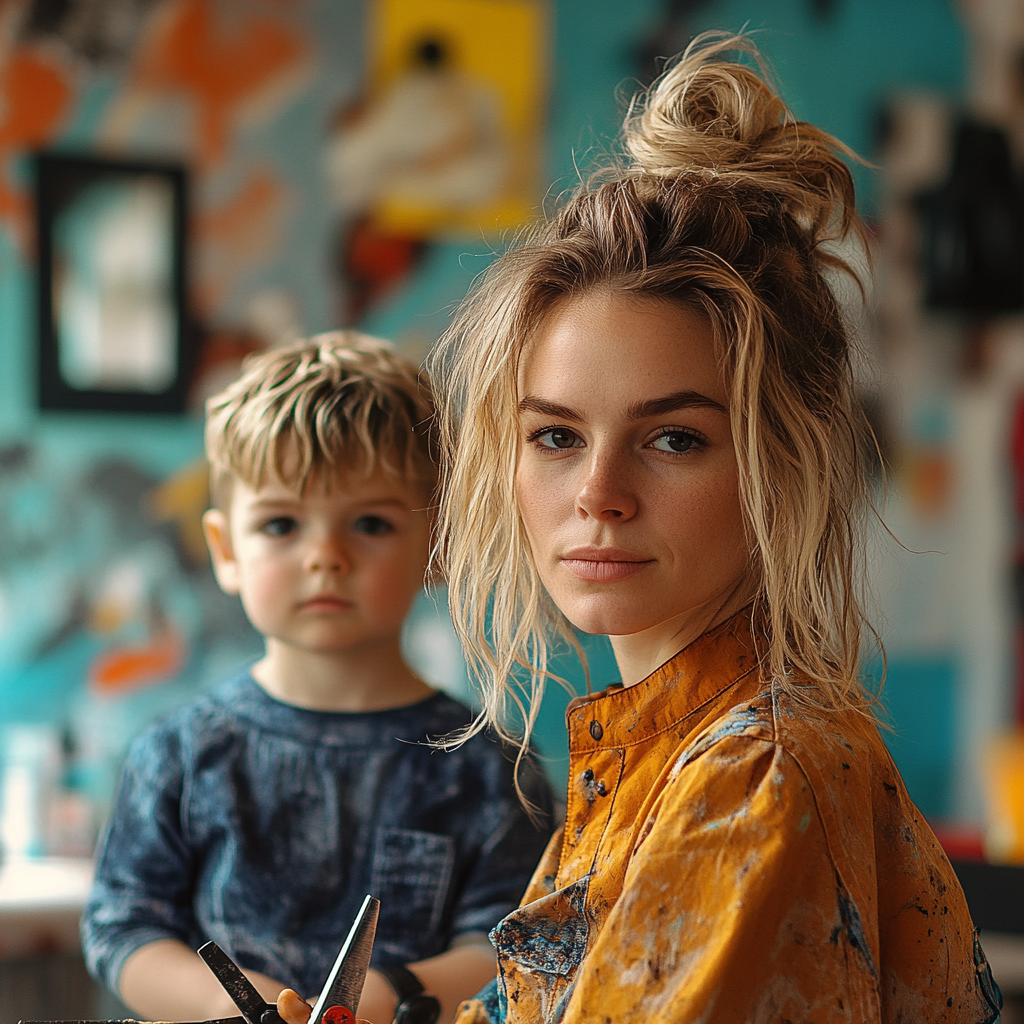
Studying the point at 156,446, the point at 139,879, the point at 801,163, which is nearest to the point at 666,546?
the point at 801,163

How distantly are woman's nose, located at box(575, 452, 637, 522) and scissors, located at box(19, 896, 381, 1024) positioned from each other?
0.32 meters

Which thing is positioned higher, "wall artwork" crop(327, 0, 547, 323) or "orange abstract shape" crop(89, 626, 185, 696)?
"wall artwork" crop(327, 0, 547, 323)

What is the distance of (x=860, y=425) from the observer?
83 cm

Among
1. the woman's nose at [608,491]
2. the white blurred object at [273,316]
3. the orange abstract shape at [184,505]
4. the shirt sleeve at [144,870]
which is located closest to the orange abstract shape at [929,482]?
the white blurred object at [273,316]

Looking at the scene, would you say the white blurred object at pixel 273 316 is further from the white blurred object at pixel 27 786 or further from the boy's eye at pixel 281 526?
the boy's eye at pixel 281 526

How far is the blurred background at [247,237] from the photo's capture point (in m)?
2.48

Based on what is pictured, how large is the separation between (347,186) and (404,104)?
9.2 inches

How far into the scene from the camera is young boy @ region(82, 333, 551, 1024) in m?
1.04

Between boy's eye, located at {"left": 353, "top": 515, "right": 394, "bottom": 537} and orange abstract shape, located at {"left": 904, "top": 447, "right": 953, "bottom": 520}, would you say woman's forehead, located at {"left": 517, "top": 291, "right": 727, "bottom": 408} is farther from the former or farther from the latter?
orange abstract shape, located at {"left": 904, "top": 447, "right": 953, "bottom": 520}

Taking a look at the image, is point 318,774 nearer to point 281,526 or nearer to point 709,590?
point 281,526

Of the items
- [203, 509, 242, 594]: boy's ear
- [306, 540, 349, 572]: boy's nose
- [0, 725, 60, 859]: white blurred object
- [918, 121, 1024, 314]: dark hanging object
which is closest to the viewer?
[306, 540, 349, 572]: boy's nose

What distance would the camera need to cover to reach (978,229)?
292cm

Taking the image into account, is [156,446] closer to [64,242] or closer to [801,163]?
[64,242]

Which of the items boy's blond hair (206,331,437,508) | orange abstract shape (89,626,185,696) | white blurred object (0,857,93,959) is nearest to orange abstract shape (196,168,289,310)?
orange abstract shape (89,626,185,696)
